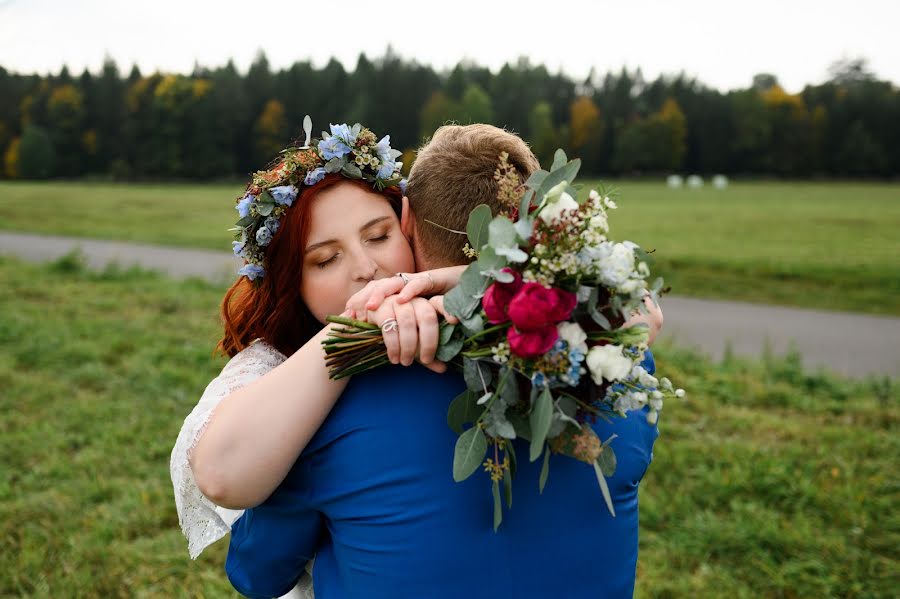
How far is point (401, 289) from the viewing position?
169cm

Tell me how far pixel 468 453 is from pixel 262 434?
0.41 metres

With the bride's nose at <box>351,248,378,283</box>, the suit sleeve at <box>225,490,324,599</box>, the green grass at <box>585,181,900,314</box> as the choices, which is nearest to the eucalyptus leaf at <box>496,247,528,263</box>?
the suit sleeve at <box>225,490,324,599</box>

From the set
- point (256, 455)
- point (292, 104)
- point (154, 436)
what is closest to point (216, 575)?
point (154, 436)

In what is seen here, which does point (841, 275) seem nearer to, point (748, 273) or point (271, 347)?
point (748, 273)

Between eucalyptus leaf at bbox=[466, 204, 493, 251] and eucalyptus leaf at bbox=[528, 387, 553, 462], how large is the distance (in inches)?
13.4

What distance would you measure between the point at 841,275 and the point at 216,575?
13.2 meters

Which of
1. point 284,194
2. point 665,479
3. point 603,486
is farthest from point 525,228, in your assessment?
point 665,479

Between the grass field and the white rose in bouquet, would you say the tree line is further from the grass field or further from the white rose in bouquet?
the white rose in bouquet

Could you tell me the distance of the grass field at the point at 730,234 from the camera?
1352cm

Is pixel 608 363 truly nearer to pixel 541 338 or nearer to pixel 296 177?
pixel 541 338

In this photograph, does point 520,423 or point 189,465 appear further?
point 189,465

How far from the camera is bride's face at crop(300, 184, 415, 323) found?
218 centimetres

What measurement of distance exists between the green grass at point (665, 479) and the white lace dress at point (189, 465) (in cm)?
240

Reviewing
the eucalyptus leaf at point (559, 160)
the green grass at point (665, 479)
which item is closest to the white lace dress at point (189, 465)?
the eucalyptus leaf at point (559, 160)
